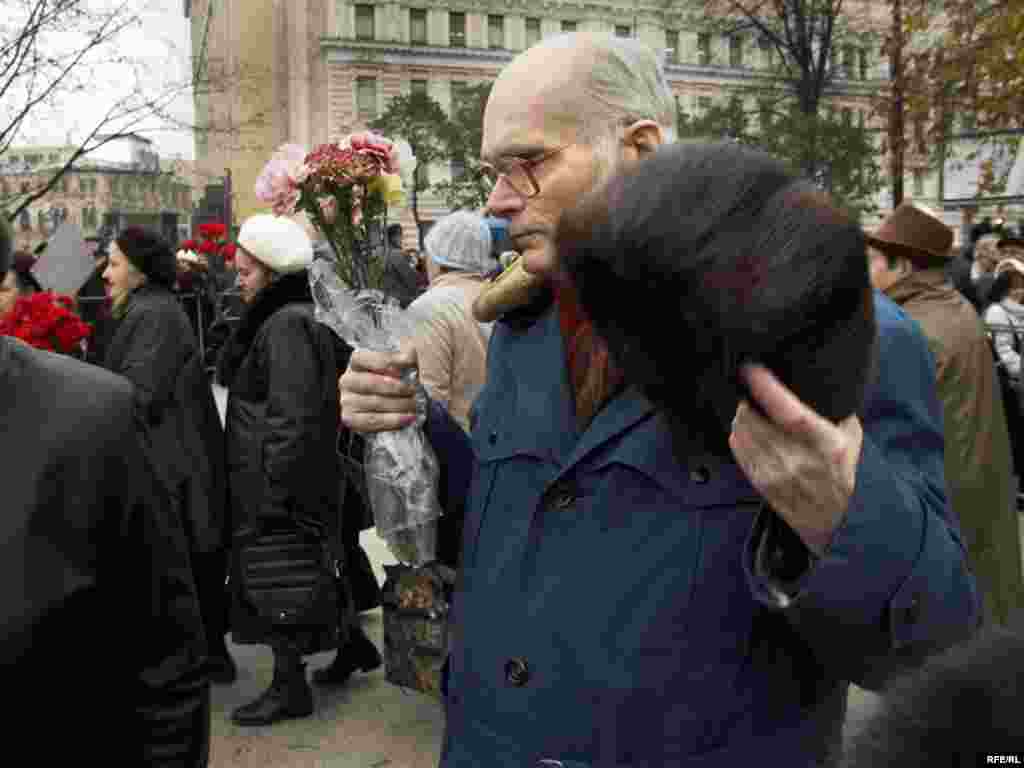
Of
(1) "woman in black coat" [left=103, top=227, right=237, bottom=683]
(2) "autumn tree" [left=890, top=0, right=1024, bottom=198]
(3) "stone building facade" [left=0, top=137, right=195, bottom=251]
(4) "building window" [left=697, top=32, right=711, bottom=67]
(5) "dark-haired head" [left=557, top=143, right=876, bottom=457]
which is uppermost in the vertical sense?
Result: (4) "building window" [left=697, top=32, right=711, bottom=67]

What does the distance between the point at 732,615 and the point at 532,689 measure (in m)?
0.30

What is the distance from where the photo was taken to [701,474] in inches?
54.9

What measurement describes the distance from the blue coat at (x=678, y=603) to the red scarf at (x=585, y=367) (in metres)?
0.02

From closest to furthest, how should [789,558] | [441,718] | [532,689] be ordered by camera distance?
[789,558] → [532,689] → [441,718]

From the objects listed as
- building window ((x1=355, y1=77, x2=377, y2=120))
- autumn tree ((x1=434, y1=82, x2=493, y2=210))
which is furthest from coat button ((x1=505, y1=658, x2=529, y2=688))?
building window ((x1=355, y1=77, x2=377, y2=120))

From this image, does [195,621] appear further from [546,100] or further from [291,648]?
[291,648]

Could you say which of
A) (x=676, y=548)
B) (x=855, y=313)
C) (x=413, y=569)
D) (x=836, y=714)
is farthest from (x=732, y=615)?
(x=413, y=569)

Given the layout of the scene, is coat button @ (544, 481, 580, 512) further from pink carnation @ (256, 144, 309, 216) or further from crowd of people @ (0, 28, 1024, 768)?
pink carnation @ (256, 144, 309, 216)

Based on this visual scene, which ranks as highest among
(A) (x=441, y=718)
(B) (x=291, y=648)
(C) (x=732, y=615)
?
(C) (x=732, y=615)

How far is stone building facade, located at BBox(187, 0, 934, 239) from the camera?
175 ft

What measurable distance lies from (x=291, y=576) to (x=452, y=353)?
3.57 feet

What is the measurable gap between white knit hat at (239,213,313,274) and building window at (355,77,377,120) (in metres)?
50.6

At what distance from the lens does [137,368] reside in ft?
16.0

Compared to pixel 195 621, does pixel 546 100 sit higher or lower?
higher
